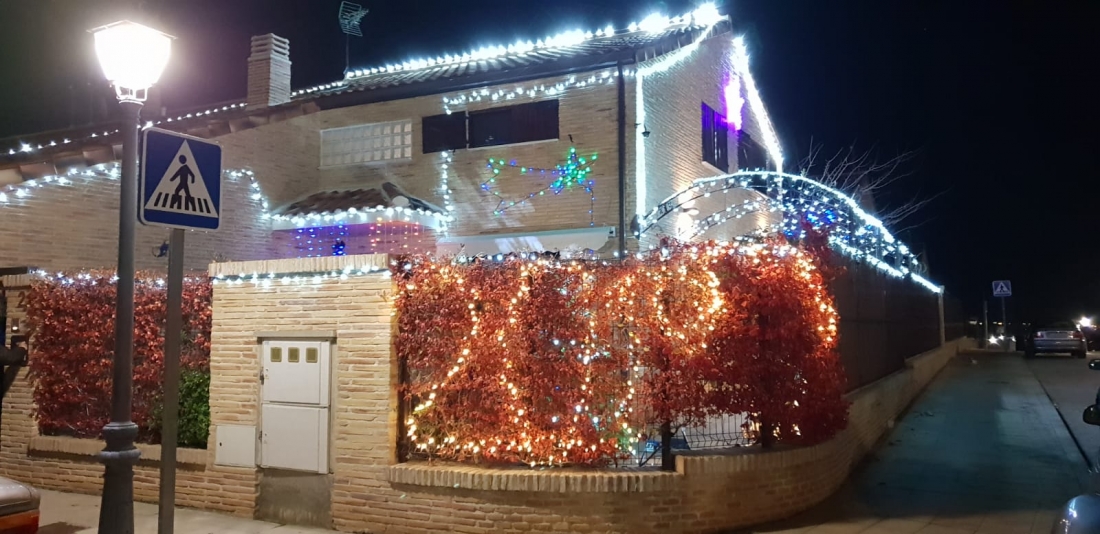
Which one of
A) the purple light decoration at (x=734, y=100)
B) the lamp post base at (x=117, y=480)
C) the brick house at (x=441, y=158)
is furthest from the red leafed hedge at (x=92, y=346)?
the purple light decoration at (x=734, y=100)

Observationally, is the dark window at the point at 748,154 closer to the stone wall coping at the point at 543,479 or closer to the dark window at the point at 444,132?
the dark window at the point at 444,132

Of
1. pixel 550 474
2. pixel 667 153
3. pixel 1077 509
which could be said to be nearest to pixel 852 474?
pixel 550 474

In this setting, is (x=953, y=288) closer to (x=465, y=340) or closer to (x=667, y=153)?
(x=667, y=153)

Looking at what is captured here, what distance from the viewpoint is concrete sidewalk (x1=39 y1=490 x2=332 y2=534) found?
7457 millimetres

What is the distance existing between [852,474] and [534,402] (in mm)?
4539

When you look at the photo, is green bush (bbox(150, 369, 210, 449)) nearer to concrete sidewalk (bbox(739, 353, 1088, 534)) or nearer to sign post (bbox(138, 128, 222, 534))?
sign post (bbox(138, 128, 222, 534))

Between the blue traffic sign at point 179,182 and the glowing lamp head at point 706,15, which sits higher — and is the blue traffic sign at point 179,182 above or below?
below

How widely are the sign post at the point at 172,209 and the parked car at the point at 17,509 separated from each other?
126cm

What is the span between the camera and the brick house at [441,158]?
12.1 m

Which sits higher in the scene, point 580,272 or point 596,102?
point 596,102

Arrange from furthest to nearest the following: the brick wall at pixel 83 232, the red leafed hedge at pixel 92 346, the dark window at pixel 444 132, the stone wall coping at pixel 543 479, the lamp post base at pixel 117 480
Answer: the dark window at pixel 444 132 < the brick wall at pixel 83 232 < the red leafed hedge at pixel 92 346 < the stone wall coping at pixel 543 479 < the lamp post base at pixel 117 480

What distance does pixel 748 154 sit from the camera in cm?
1808

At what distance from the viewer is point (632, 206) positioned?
1223 centimetres

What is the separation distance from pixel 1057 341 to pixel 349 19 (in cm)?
2683
